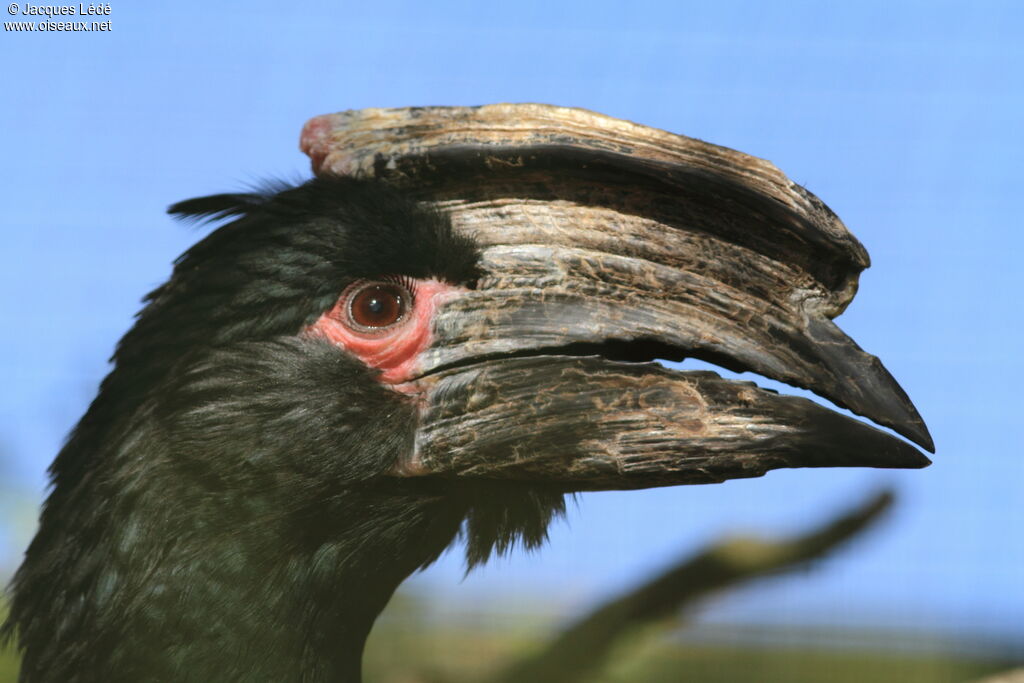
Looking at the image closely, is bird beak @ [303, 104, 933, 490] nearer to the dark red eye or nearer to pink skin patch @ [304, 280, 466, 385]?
pink skin patch @ [304, 280, 466, 385]

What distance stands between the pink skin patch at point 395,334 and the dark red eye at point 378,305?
0.02 metres

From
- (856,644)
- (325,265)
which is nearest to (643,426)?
(325,265)

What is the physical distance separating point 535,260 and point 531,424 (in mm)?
573

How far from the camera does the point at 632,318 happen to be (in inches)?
135

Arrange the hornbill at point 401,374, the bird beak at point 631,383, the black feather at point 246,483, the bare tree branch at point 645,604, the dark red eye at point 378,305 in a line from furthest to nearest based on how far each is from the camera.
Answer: the bare tree branch at point 645,604, the dark red eye at point 378,305, the black feather at point 246,483, the hornbill at point 401,374, the bird beak at point 631,383

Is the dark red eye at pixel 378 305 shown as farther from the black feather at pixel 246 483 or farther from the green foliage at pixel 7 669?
the green foliage at pixel 7 669

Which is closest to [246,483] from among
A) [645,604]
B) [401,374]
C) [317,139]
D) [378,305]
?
[401,374]

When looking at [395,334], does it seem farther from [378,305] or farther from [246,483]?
[246,483]

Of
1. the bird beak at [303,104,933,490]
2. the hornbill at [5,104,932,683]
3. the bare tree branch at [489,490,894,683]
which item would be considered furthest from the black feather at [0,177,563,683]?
the bare tree branch at [489,490,894,683]

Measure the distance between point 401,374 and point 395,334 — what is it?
0.14 meters

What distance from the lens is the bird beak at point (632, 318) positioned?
3252 millimetres

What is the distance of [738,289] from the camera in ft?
11.3

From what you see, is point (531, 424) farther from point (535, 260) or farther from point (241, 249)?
point (241, 249)

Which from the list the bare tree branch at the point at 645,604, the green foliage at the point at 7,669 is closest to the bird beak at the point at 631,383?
the bare tree branch at the point at 645,604
